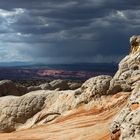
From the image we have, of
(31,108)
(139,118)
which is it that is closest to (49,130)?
(31,108)

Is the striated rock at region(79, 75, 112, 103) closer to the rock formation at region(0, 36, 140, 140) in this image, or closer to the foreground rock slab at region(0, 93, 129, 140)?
the rock formation at region(0, 36, 140, 140)

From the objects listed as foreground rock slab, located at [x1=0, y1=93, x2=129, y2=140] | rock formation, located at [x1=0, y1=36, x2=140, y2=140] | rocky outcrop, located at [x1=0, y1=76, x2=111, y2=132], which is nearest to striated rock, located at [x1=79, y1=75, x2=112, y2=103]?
rock formation, located at [x1=0, y1=36, x2=140, y2=140]

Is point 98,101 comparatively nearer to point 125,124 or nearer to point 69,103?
point 69,103

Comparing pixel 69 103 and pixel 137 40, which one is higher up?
pixel 137 40

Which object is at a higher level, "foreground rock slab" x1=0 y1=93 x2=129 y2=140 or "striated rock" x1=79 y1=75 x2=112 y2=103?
"striated rock" x1=79 y1=75 x2=112 y2=103

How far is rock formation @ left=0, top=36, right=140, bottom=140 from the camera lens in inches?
1205

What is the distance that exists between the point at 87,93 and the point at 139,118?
18.4 metres

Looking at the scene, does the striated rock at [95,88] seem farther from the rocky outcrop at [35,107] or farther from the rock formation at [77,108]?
the rocky outcrop at [35,107]

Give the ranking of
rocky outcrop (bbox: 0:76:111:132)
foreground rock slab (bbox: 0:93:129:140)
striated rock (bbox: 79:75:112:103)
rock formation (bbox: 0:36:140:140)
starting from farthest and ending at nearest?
rocky outcrop (bbox: 0:76:111:132), striated rock (bbox: 79:75:112:103), rock formation (bbox: 0:36:140:140), foreground rock slab (bbox: 0:93:129:140)

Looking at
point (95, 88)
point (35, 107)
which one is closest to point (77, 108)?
point (95, 88)

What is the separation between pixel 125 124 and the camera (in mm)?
19859

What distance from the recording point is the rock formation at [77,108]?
3061cm

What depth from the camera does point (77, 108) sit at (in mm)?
37375

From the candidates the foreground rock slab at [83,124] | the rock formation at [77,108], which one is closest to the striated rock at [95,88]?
the rock formation at [77,108]
